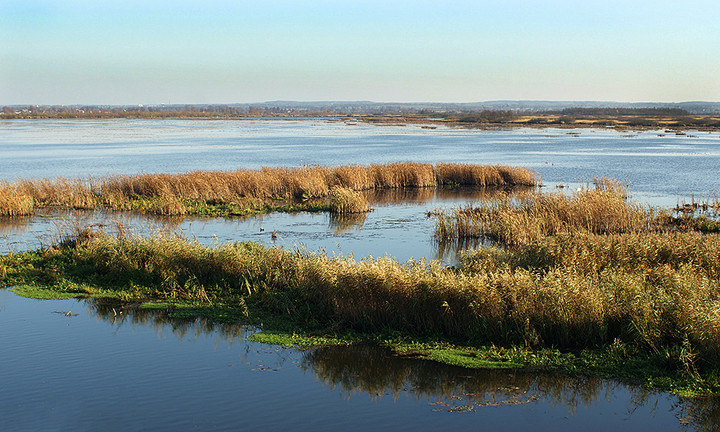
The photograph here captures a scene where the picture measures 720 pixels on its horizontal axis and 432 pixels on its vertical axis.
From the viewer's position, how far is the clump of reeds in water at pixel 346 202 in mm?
28438

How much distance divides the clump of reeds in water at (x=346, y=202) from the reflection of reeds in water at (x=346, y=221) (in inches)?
12.8

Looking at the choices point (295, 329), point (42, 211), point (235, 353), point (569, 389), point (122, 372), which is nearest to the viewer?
point (569, 389)

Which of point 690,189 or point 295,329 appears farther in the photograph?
point 690,189

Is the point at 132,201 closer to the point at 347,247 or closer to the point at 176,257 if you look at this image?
the point at 347,247

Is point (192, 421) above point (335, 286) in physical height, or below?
below

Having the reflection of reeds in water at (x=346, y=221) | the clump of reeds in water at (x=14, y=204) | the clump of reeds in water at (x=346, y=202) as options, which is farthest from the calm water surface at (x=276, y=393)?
the clump of reeds in water at (x=14, y=204)

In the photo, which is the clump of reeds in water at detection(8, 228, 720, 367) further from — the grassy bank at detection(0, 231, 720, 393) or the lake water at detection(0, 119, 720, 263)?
the lake water at detection(0, 119, 720, 263)

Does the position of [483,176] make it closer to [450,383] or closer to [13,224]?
[13,224]

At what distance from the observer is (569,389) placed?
399 inches

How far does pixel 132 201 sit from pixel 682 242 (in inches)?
885

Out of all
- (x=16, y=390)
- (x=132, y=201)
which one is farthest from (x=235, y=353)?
(x=132, y=201)

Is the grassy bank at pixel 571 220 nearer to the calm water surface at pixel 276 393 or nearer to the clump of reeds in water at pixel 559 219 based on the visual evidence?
the clump of reeds in water at pixel 559 219

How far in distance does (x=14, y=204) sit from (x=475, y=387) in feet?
75.7

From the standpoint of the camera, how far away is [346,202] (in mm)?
28422
